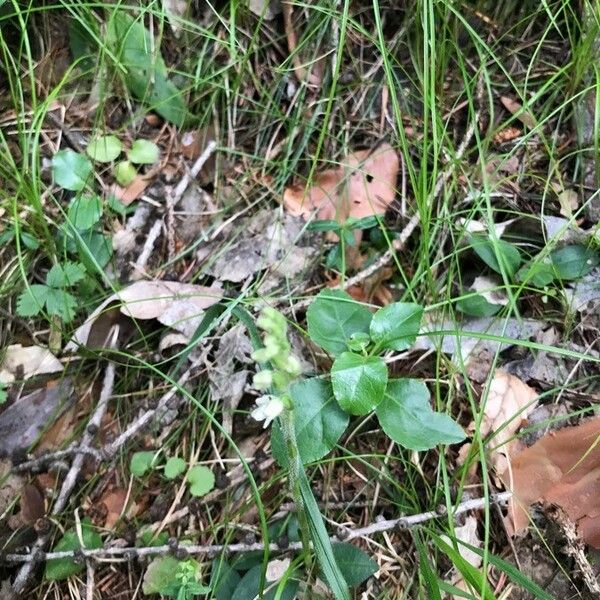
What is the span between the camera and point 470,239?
69.0 inches

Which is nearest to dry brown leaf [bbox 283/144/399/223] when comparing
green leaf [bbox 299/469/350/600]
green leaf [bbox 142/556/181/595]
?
green leaf [bbox 299/469/350/600]

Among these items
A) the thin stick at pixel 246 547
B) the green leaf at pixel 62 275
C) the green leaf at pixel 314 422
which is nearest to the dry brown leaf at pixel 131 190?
the green leaf at pixel 62 275

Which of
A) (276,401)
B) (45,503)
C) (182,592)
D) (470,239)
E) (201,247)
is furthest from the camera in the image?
(201,247)

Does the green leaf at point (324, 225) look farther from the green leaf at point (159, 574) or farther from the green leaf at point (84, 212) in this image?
the green leaf at point (159, 574)

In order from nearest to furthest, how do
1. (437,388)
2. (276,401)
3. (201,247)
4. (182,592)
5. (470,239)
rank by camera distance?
1. (276,401)
2. (182,592)
3. (437,388)
4. (470,239)
5. (201,247)

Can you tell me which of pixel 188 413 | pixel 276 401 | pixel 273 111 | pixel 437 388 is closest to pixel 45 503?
pixel 188 413

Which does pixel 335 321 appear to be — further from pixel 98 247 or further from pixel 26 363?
pixel 26 363

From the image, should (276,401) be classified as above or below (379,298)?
above

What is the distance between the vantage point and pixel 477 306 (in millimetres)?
1673

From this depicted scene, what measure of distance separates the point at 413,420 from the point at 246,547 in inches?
20.5

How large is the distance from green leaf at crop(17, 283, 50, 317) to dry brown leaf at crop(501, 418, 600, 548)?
1334mm

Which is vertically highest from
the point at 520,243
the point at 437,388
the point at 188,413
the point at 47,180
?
the point at 47,180

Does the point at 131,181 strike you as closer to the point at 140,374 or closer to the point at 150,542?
the point at 140,374

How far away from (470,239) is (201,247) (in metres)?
0.81
